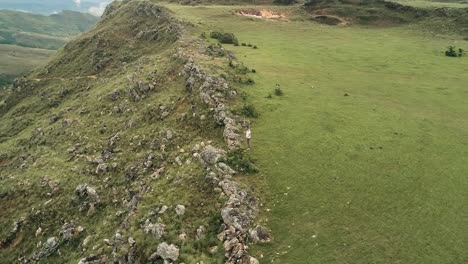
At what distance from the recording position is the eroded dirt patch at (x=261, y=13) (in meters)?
90.8

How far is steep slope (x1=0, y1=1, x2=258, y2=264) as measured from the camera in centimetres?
2430

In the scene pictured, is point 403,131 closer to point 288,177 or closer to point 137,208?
point 288,177

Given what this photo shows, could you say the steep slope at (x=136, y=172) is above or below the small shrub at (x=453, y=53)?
below

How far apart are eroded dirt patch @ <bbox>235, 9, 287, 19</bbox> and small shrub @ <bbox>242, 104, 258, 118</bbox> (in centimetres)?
5770

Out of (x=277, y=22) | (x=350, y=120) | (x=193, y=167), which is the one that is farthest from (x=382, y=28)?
(x=193, y=167)

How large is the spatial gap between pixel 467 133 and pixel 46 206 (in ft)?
110

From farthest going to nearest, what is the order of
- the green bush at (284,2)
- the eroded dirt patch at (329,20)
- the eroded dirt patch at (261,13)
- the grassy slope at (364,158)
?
the green bush at (284,2) < the eroded dirt patch at (261,13) < the eroded dirt patch at (329,20) < the grassy slope at (364,158)

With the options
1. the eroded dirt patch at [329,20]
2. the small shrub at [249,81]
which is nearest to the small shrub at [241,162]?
the small shrub at [249,81]

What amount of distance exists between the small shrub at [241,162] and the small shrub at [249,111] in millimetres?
6426

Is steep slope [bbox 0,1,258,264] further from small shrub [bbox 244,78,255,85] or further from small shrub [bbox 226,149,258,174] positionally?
small shrub [bbox 244,78,255,85]

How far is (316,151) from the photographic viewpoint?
30516mm


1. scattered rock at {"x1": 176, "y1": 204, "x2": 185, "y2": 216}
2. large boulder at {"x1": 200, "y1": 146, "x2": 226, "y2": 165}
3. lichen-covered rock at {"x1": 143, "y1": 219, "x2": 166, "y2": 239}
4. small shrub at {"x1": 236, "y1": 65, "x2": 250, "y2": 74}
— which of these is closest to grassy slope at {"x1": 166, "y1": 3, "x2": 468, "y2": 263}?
small shrub at {"x1": 236, "y1": 65, "x2": 250, "y2": 74}

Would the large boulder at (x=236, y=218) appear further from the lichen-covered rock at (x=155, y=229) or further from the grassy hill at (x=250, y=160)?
the lichen-covered rock at (x=155, y=229)

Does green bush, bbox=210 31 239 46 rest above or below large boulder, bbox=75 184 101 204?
above
